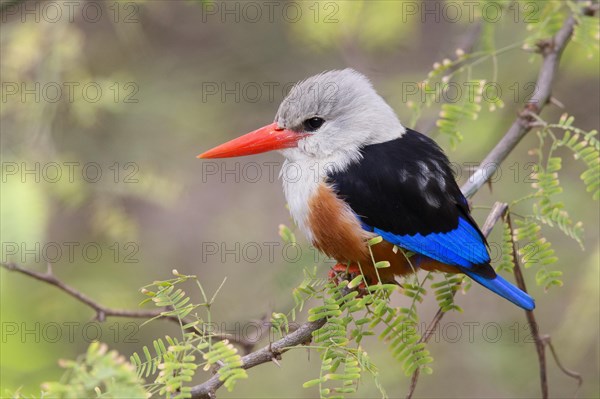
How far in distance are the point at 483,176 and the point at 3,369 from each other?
2243 mm

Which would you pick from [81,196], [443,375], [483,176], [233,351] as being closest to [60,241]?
[81,196]

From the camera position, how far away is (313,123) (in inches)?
117

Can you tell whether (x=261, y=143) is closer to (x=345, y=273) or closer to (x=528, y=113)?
(x=345, y=273)

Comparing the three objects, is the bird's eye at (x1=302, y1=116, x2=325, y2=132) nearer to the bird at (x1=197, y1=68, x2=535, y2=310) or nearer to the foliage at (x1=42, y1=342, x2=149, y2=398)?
the bird at (x1=197, y1=68, x2=535, y2=310)

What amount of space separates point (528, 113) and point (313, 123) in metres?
0.80

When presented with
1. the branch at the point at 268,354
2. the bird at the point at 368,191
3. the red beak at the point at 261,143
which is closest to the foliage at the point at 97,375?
the branch at the point at 268,354

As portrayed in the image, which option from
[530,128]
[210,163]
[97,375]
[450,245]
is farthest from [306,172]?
[210,163]

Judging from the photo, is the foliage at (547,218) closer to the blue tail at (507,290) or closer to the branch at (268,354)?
the blue tail at (507,290)

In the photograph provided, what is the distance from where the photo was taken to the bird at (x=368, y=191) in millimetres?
2654

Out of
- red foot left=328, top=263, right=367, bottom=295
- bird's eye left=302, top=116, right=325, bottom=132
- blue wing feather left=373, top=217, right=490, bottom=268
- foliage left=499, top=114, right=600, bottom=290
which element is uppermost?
bird's eye left=302, top=116, right=325, bottom=132

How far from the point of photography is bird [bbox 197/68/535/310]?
104 inches

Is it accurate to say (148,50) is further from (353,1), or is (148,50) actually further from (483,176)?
(483,176)

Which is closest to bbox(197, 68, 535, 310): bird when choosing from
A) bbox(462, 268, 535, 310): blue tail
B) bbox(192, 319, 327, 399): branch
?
bbox(462, 268, 535, 310): blue tail

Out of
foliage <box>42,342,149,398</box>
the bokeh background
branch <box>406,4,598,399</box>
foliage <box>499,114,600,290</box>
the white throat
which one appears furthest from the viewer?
the bokeh background
